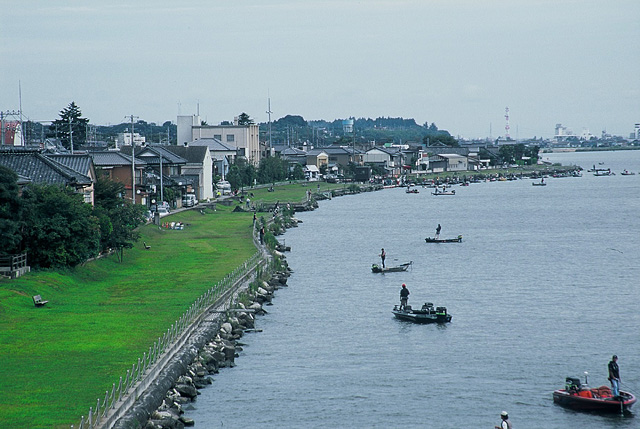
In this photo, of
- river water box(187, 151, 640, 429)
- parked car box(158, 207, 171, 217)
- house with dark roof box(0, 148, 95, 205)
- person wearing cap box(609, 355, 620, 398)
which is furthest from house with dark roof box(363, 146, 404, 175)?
person wearing cap box(609, 355, 620, 398)

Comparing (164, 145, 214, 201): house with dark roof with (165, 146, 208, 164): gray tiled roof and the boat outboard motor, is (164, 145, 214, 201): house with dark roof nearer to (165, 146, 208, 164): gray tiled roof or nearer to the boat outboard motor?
(165, 146, 208, 164): gray tiled roof

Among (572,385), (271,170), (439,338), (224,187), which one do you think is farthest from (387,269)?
(271,170)

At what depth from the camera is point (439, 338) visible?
32.4 m

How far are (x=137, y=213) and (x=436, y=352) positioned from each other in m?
23.3

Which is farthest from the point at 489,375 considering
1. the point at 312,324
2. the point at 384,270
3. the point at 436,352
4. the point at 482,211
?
the point at 482,211

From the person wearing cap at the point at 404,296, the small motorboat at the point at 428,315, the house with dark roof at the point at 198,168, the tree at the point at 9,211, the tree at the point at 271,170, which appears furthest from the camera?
the tree at the point at 271,170

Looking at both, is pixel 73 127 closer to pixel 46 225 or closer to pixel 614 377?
pixel 46 225

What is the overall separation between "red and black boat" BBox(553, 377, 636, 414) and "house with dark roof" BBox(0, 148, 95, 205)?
27.1 metres

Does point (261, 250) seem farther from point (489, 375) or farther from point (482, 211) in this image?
point (482, 211)

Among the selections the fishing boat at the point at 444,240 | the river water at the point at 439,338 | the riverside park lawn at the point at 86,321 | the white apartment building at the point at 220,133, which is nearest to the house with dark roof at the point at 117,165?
the river water at the point at 439,338

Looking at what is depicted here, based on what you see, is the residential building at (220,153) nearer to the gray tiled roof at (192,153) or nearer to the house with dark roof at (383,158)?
the gray tiled roof at (192,153)

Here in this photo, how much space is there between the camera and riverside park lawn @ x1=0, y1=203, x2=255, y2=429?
64.8 ft

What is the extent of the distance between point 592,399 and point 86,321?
16.5 meters

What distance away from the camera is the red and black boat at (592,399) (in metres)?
23.4
